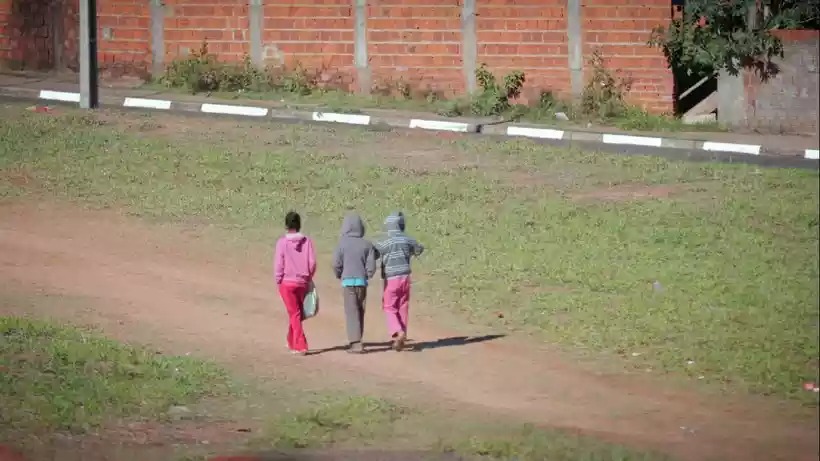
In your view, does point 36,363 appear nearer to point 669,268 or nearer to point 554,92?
point 669,268

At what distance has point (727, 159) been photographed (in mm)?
18438

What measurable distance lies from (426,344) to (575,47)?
34.6 feet

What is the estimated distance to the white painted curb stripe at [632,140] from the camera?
19.7m

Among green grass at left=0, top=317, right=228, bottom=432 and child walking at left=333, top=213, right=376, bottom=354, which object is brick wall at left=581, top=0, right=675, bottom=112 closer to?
child walking at left=333, top=213, right=376, bottom=354

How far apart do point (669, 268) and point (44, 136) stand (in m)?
9.40

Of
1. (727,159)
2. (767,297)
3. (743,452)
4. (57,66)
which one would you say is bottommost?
(743,452)

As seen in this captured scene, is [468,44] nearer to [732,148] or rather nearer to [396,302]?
[732,148]

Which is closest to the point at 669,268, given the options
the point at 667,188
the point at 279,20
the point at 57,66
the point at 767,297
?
the point at 767,297

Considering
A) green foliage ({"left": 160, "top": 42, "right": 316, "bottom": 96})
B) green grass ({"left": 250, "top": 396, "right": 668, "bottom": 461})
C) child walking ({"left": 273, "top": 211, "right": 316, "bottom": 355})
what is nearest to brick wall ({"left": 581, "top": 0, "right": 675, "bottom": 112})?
green foliage ({"left": 160, "top": 42, "right": 316, "bottom": 96})

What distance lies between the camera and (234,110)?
70.4 feet

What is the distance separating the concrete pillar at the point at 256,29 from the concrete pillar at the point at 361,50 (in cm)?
154

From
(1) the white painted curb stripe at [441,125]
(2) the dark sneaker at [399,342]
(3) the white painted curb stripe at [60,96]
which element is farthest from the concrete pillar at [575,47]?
(2) the dark sneaker at [399,342]

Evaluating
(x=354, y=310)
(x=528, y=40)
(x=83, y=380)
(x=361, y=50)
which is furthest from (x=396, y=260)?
(x=361, y=50)

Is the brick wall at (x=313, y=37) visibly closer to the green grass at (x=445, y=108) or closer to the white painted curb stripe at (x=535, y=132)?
the green grass at (x=445, y=108)
